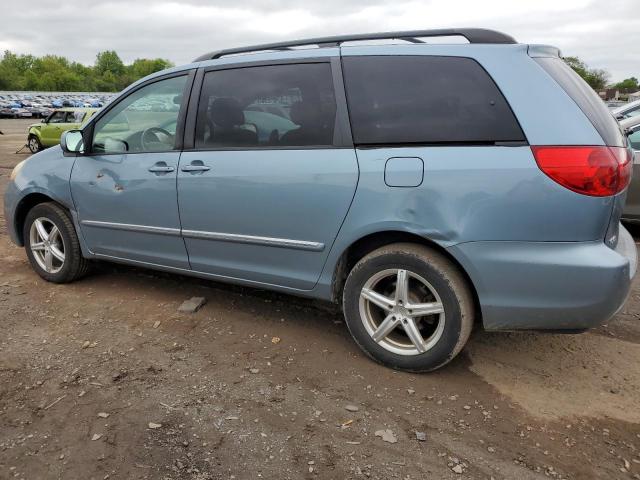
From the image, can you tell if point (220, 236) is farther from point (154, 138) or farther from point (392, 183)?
point (392, 183)

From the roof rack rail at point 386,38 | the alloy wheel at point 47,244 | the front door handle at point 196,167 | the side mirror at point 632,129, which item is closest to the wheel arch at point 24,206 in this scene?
the alloy wheel at point 47,244

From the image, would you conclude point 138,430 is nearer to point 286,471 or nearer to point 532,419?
point 286,471

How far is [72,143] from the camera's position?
4.22 meters

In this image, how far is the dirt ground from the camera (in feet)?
7.84

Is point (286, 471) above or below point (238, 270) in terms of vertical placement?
below

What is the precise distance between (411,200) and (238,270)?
1327 mm

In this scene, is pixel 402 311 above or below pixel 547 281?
below

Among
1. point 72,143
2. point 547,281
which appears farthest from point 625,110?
point 72,143

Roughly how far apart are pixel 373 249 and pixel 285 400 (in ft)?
3.23

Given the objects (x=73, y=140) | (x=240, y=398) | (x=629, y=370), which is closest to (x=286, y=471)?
(x=240, y=398)

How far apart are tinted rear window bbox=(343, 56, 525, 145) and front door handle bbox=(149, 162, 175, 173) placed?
1.35m

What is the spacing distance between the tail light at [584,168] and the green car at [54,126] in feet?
55.0

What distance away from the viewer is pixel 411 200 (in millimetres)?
2873

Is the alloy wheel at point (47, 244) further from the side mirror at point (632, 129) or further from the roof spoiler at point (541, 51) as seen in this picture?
the side mirror at point (632, 129)
